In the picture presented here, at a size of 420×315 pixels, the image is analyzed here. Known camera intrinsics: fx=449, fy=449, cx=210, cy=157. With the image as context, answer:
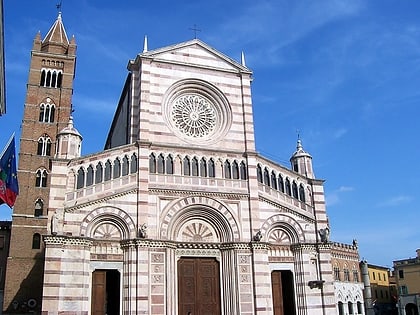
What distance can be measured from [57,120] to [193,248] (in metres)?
21.8

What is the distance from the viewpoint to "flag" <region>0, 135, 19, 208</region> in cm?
1402

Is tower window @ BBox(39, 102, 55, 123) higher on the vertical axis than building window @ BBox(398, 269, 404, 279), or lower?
higher

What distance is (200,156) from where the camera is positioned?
25.6 m

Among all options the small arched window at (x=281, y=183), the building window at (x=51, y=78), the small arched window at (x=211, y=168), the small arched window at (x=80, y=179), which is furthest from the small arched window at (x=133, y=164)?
the building window at (x=51, y=78)

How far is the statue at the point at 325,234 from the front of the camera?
26.3 metres

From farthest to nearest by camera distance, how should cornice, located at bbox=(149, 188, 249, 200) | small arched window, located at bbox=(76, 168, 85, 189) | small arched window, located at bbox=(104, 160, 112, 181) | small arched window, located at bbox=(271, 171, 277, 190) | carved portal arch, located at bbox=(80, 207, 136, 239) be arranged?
1. small arched window, located at bbox=(271, 171, 277, 190)
2. cornice, located at bbox=(149, 188, 249, 200)
3. small arched window, located at bbox=(104, 160, 112, 181)
4. small arched window, located at bbox=(76, 168, 85, 189)
5. carved portal arch, located at bbox=(80, 207, 136, 239)

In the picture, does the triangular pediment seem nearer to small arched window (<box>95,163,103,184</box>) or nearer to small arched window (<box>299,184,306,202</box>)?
small arched window (<box>95,163,103,184</box>)

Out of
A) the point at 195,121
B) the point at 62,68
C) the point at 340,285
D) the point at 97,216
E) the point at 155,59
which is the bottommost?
the point at 340,285

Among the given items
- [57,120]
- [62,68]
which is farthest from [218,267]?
[62,68]

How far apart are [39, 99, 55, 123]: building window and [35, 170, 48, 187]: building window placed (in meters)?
4.80

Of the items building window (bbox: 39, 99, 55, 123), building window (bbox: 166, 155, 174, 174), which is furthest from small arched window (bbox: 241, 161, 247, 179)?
building window (bbox: 39, 99, 55, 123)

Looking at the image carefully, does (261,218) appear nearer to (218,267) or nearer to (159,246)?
(218,267)

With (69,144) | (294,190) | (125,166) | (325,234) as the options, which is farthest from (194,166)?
(325,234)

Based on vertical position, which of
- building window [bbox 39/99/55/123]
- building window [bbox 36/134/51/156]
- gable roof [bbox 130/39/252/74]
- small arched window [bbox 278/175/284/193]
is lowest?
small arched window [bbox 278/175/284/193]
